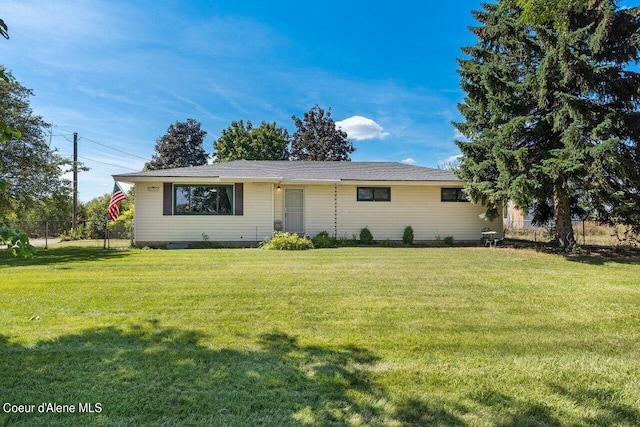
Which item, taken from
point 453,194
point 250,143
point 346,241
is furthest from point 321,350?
point 250,143

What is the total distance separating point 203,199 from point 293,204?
11.4 ft

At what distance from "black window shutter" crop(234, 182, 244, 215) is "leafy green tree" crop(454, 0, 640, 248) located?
26.3ft

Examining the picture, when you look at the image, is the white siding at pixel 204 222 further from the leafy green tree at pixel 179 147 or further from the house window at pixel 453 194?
the leafy green tree at pixel 179 147

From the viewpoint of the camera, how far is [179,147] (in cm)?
3070

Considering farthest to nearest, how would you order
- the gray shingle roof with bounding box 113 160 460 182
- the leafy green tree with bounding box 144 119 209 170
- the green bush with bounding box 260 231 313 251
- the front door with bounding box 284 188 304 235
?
the leafy green tree with bounding box 144 119 209 170
the front door with bounding box 284 188 304 235
the gray shingle roof with bounding box 113 160 460 182
the green bush with bounding box 260 231 313 251

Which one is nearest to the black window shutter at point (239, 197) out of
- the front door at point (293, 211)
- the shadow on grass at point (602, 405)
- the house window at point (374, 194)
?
the front door at point (293, 211)

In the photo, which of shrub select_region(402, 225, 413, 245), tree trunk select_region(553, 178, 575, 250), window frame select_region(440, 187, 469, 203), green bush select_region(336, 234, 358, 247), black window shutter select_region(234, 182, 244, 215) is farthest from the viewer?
window frame select_region(440, 187, 469, 203)

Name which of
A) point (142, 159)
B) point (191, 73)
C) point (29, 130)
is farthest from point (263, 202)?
point (142, 159)

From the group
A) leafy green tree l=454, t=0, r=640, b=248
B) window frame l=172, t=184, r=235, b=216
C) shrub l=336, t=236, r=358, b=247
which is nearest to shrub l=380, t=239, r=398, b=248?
shrub l=336, t=236, r=358, b=247

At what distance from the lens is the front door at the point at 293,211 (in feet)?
44.4

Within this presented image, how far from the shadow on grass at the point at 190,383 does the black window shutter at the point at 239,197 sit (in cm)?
931

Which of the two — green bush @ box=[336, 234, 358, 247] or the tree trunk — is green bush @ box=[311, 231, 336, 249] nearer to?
green bush @ box=[336, 234, 358, 247]

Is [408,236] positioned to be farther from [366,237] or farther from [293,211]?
[293,211]

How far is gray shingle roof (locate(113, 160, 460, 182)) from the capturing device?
1232cm
